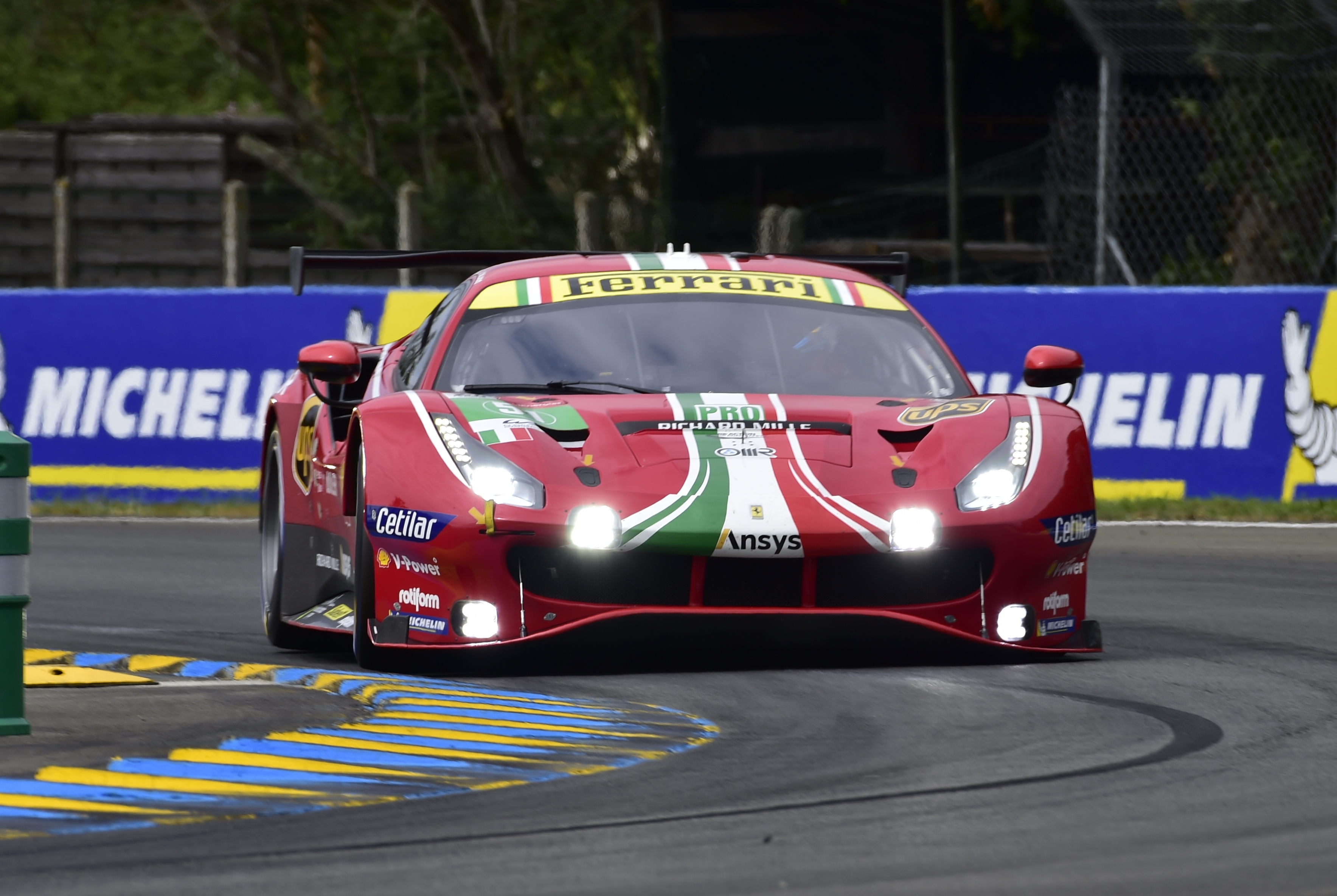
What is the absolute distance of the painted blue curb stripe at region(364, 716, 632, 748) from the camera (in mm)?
Answer: 5355

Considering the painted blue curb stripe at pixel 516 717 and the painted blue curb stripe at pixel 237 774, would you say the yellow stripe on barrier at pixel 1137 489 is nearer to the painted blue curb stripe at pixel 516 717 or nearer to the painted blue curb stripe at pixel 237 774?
the painted blue curb stripe at pixel 516 717

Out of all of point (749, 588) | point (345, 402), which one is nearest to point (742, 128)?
point (345, 402)

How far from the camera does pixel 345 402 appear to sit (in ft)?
25.7

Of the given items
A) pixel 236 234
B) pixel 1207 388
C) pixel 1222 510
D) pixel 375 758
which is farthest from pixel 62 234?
pixel 375 758

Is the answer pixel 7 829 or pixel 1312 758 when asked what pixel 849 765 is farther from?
pixel 7 829

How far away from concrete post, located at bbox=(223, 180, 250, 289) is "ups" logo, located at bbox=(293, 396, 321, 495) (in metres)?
8.63

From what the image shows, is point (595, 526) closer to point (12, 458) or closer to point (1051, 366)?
point (12, 458)

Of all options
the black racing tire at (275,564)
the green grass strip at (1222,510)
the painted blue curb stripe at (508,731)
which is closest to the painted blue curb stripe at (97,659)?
the black racing tire at (275,564)

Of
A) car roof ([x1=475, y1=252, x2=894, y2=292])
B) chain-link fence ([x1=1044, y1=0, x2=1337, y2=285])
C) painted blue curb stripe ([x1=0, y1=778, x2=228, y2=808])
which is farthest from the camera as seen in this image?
chain-link fence ([x1=1044, y1=0, x2=1337, y2=285])

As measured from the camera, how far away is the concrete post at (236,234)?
16.5 meters

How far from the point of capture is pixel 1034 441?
6707 mm

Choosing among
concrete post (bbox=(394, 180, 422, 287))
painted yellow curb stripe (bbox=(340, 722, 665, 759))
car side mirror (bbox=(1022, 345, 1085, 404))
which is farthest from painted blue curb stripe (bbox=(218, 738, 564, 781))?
concrete post (bbox=(394, 180, 422, 287))

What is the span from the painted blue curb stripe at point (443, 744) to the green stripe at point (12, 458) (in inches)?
35.3

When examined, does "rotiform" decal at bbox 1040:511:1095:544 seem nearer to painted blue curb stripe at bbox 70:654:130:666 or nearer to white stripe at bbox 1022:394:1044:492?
white stripe at bbox 1022:394:1044:492
